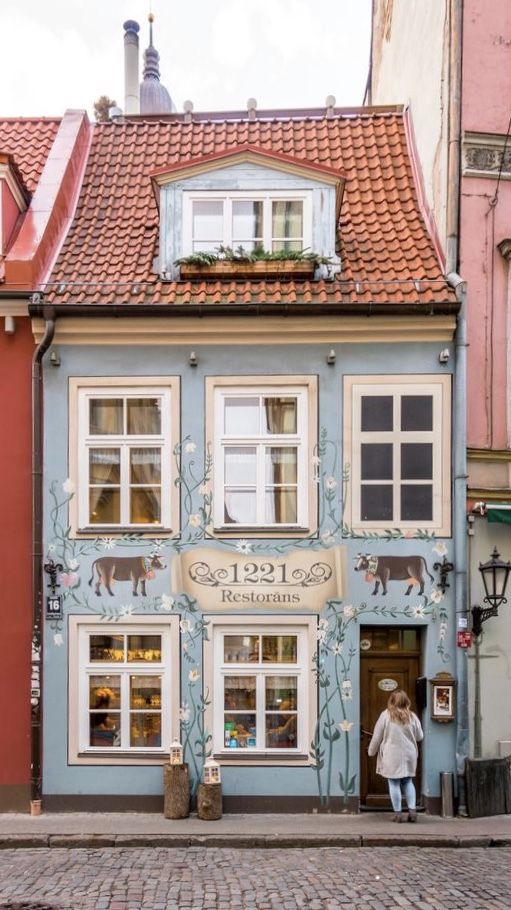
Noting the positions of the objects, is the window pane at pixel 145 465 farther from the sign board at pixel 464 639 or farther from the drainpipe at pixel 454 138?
the drainpipe at pixel 454 138

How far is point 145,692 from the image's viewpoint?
420 inches

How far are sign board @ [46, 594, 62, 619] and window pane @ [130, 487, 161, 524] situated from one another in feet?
4.34

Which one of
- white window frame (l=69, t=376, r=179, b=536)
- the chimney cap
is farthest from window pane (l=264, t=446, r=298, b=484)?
the chimney cap

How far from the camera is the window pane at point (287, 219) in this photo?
11.6 m

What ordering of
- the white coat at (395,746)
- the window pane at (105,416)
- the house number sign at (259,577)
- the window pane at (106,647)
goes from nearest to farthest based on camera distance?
the white coat at (395,746), the house number sign at (259,577), the window pane at (106,647), the window pane at (105,416)

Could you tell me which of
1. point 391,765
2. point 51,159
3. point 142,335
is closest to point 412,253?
point 142,335

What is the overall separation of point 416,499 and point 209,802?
14.3ft

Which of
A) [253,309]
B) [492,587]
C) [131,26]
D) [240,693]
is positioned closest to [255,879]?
[240,693]

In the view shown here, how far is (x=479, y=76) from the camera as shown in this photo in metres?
11.3

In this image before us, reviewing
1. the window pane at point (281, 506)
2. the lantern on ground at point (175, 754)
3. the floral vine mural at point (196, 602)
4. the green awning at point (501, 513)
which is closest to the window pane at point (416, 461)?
the floral vine mural at point (196, 602)

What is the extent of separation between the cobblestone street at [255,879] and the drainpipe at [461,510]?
1441mm

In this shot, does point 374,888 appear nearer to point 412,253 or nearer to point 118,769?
point 118,769

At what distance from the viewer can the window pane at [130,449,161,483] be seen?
10.9 meters

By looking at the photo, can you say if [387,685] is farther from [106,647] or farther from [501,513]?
[106,647]
